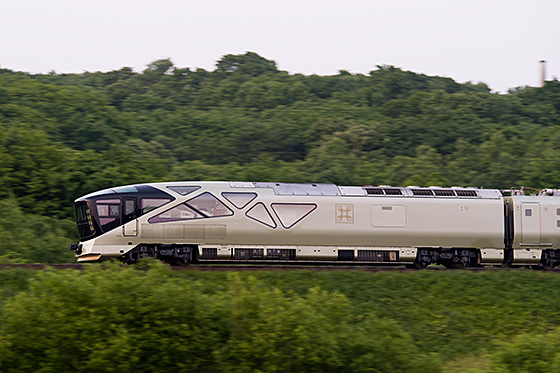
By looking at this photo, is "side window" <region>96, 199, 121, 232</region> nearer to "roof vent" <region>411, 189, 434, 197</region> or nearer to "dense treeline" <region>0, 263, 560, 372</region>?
"dense treeline" <region>0, 263, 560, 372</region>

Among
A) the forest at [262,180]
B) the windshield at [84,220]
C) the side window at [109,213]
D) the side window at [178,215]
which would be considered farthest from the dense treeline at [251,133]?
the side window at [178,215]

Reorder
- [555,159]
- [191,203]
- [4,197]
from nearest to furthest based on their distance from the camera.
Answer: [191,203] < [4,197] < [555,159]

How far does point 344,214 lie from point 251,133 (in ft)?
120

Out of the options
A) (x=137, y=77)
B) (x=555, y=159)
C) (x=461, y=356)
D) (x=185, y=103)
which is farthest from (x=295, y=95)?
(x=461, y=356)

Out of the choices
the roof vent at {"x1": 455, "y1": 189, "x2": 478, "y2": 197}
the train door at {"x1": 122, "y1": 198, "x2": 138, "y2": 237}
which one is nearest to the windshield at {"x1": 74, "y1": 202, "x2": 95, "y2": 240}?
the train door at {"x1": 122, "y1": 198, "x2": 138, "y2": 237}

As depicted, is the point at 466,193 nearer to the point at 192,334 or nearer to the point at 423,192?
the point at 423,192

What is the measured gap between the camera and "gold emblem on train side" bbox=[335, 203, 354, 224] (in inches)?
1013

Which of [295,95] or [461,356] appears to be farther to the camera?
[295,95]

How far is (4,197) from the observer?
38.4 meters

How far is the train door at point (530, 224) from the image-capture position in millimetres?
27250

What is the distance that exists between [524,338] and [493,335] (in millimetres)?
3236

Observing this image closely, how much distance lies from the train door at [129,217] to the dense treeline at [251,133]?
8109 millimetres

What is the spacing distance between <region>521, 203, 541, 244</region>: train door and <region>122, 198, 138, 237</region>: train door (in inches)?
605

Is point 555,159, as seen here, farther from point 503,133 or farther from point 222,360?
point 222,360
